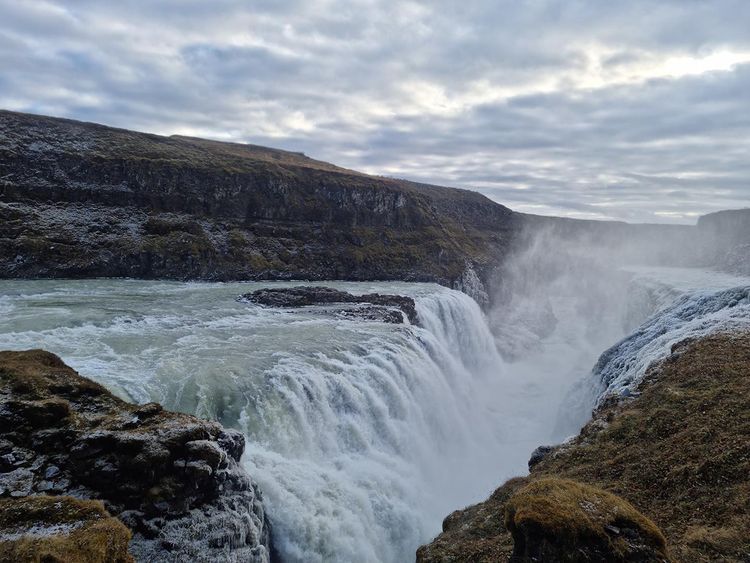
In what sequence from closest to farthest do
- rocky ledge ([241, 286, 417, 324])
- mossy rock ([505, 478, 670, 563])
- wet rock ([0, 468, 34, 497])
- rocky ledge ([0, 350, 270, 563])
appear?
1. mossy rock ([505, 478, 670, 563])
2. wet rock ([0, 468, 34, 497])
3. rocky ledge ([0, 350, 270, 563])
4. rocky ledge ([241, 286, 417, 324])

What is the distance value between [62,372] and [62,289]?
27.9 metres

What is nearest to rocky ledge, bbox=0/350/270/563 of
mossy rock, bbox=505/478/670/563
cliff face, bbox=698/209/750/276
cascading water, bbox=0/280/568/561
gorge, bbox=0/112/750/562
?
gorge, bbox=0/112/750/562

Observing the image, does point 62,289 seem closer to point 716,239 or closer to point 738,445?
point 738,445

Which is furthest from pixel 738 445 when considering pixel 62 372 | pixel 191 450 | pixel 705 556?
pixel 62 372

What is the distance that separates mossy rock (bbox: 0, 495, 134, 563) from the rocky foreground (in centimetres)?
631

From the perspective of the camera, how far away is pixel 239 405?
58.1 feet

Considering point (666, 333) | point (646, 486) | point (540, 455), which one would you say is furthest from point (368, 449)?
point (666, 333)

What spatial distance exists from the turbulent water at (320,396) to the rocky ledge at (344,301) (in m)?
1.95

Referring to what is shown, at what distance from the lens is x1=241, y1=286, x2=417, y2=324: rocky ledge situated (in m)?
35.4

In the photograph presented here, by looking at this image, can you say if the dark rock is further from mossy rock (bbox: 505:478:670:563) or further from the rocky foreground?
mossy rock (bbox: 505:478:670:563)

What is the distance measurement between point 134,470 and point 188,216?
50.0 m

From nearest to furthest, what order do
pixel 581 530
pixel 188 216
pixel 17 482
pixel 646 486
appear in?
pixel 581 530
pixel 17 482
pixel 646 486
pixel 188 216

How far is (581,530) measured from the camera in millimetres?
7598

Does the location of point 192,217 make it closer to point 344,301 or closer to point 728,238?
point 344,301
